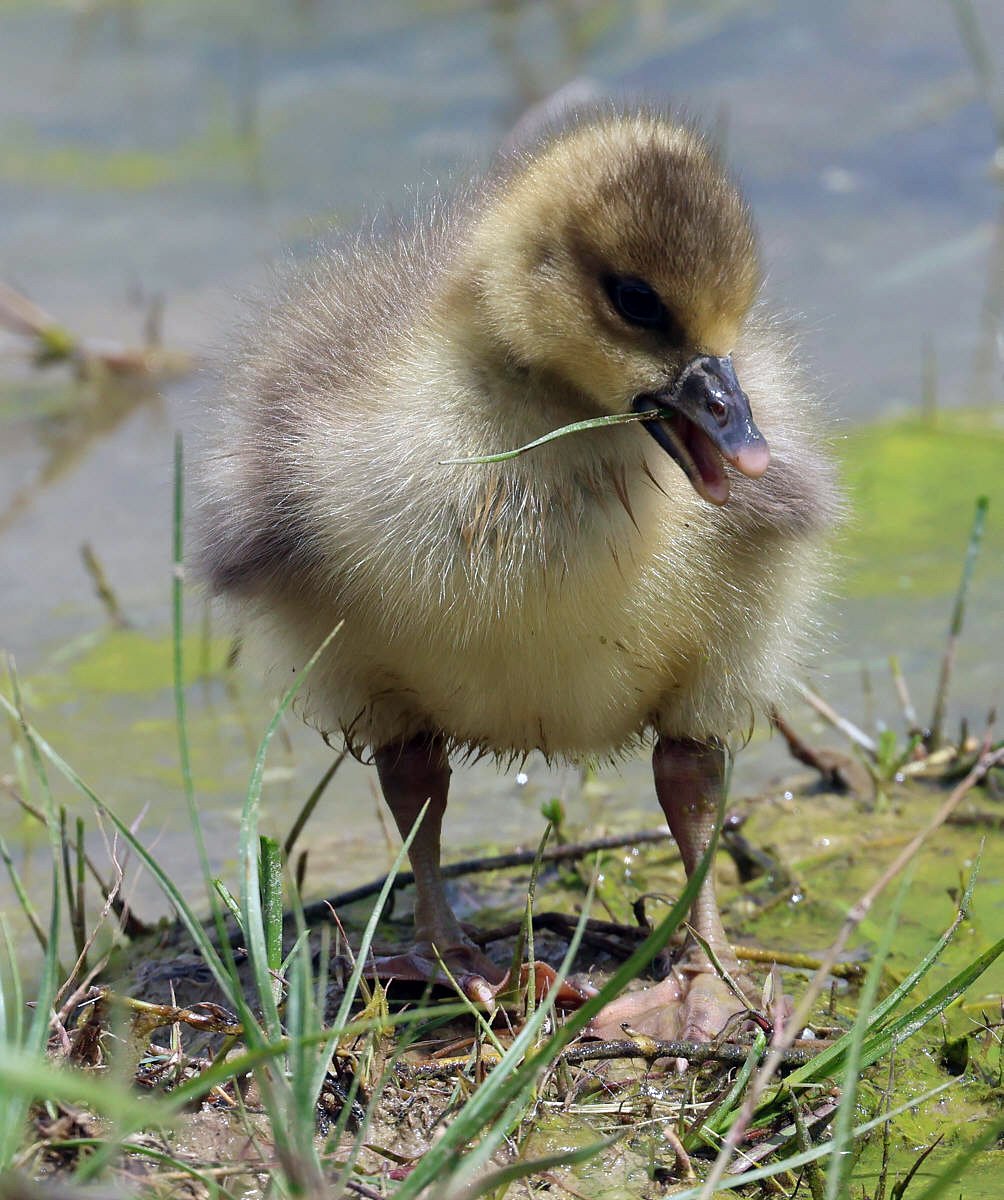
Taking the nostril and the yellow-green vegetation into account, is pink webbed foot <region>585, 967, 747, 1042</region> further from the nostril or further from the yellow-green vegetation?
the yellow-green vegetation

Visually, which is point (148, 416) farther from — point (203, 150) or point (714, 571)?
point (714, 571)

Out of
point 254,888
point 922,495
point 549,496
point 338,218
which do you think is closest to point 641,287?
point 549,496

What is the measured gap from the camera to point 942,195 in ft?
24.5

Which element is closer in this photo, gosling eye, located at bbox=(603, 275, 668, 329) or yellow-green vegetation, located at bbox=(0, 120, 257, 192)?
gosling eye, located at bbox=(603, 275, 668, 329)

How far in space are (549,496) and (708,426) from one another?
0.27 metres

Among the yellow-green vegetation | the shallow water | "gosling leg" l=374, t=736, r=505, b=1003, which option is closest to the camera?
"gosling leg" l=374, t=736, r=505, b=1003

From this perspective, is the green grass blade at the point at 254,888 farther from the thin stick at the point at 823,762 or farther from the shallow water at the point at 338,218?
the thin stick at the point at 823,762

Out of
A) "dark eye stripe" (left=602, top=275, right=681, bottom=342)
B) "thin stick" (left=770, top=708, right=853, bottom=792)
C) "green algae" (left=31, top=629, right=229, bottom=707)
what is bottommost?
"green algae" (left=31, top=629, right=229, bottom=707)

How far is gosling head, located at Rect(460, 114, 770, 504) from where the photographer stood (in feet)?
7.15

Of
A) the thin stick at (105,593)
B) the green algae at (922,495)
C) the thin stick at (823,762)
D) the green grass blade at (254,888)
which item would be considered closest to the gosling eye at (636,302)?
the green grass blade at (254,888)

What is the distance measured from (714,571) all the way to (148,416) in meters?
4.36

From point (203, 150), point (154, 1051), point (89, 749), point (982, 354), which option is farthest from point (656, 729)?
point (203, 150)

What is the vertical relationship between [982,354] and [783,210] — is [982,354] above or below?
below

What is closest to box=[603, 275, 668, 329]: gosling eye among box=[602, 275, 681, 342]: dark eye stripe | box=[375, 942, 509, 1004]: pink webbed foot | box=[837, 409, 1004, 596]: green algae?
box=[602, 275, 681, 342]: dark eye stripe
